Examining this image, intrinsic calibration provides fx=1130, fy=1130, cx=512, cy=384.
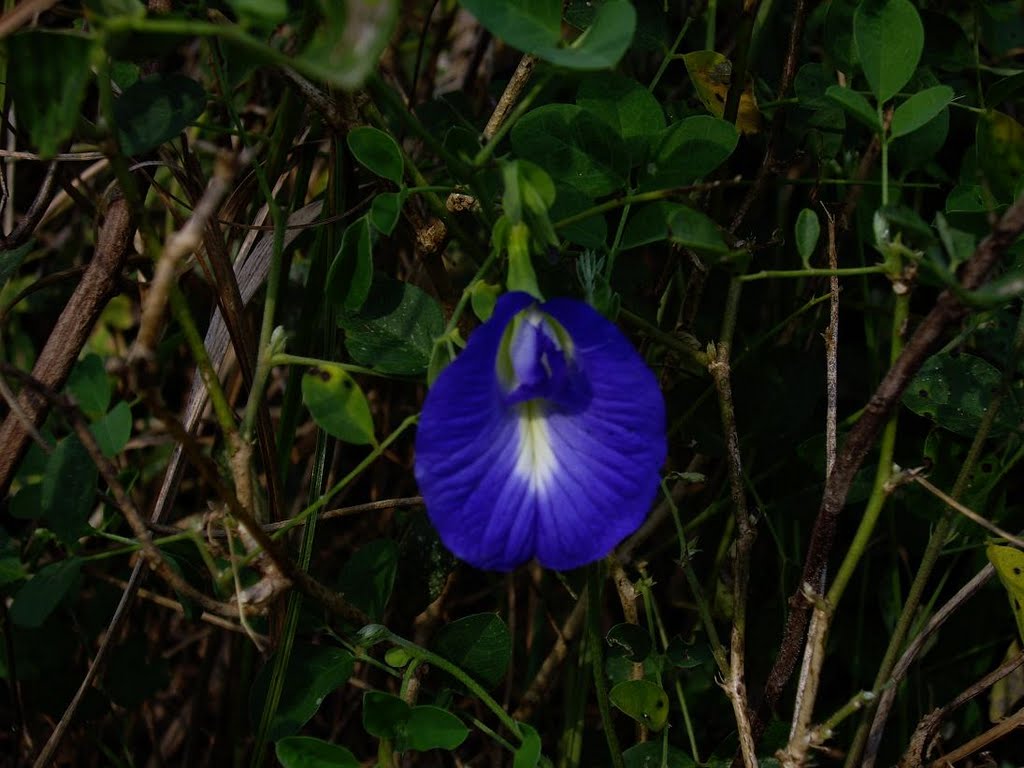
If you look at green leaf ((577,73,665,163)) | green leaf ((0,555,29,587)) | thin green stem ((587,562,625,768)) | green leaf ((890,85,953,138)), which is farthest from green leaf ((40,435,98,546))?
green leaf ((890,85,953,138))

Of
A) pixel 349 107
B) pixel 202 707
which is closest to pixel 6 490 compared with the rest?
pixel 202 707

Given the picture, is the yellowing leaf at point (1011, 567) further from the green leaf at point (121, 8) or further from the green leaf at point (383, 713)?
the green leaf at point (121, 8)

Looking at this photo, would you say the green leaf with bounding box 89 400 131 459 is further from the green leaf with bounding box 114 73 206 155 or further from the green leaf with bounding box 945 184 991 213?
the green leaf with bounding box 945 184 991 213

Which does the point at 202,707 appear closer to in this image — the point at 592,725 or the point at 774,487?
the point at 592,725

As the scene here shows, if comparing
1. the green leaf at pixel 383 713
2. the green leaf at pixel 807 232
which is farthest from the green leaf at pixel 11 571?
the green leaf at pixel 807 232

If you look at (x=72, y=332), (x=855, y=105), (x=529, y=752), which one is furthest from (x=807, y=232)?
(x=72, y=332)

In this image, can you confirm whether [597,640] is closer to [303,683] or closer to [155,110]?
[303,683]
